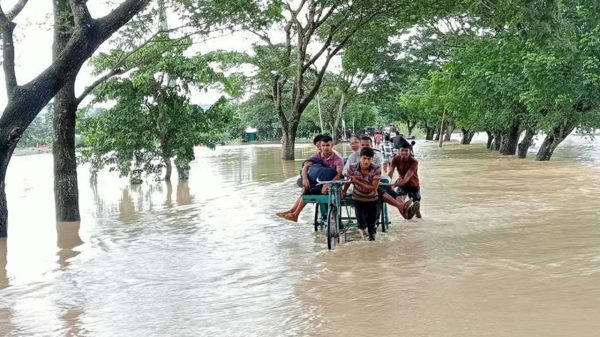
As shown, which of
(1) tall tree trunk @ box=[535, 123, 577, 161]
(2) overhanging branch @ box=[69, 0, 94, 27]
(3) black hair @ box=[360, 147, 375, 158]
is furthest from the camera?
(1) tall tree trunk @ box=[535, 123, 577, 161]

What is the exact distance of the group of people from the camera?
27.7 feet

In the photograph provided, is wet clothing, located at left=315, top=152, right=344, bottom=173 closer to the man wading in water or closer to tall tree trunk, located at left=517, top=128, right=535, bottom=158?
the man wading in water

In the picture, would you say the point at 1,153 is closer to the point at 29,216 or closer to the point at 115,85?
the point at 29,216

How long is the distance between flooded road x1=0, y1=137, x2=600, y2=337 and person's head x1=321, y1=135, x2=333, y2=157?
1326 mm

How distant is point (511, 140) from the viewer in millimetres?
31031

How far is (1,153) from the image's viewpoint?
9.57 meters

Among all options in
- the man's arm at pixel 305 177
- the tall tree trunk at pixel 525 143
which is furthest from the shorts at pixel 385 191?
the tall tree trunk at pixel 525 143

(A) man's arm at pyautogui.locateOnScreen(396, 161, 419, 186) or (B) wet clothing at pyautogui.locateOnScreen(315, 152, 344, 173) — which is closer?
(B) wet clothing at pyautogui.locateOnScreen(315, 152, 344, 173)

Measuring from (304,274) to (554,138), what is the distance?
2087 cm

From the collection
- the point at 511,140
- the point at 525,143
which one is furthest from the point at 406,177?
the point at 511,140

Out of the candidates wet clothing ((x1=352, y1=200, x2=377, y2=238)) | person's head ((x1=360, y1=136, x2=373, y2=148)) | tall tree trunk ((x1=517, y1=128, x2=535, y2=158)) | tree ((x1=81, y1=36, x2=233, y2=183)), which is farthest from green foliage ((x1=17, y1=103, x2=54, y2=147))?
wet clothing ((x1=352, y1=200, x2=377, y2=238))

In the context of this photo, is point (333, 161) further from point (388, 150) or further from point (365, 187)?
point (388, 150)

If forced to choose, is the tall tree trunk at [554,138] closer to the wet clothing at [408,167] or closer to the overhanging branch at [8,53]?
→ the wet clothing at [408,167]

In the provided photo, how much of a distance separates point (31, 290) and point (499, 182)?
44.4 ft
